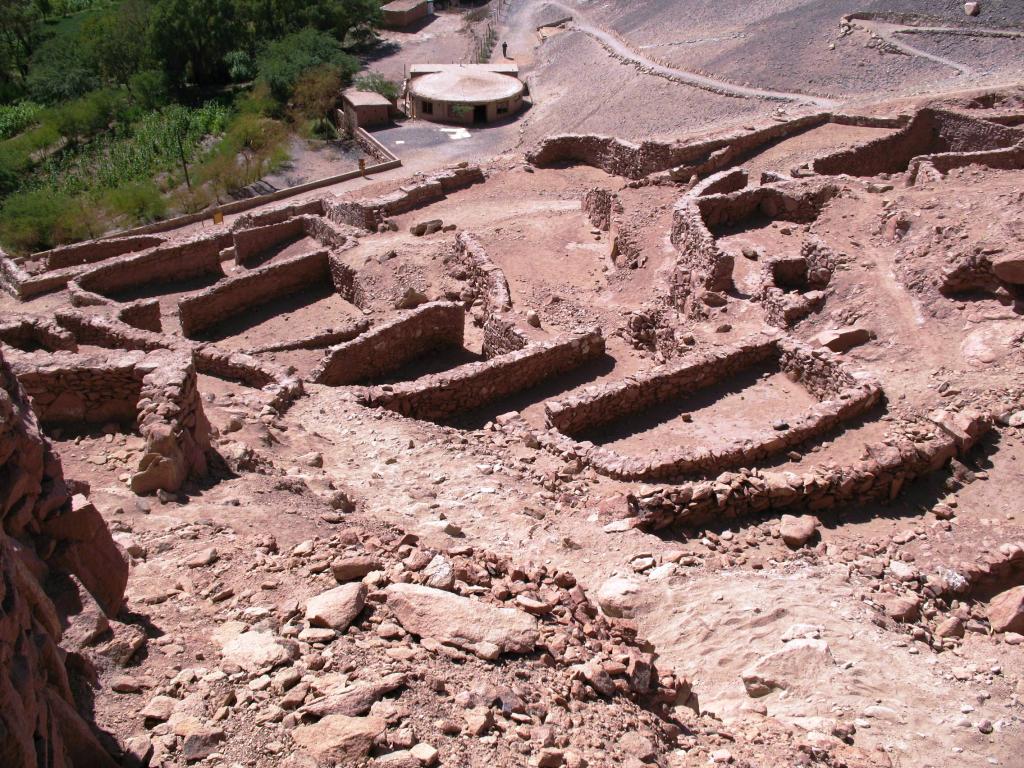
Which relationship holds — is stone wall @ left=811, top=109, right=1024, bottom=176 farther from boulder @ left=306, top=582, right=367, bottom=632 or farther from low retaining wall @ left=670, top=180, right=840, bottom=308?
boulder @ left=306, top=582, right=367, bottom=632

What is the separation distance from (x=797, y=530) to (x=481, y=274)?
10613mm

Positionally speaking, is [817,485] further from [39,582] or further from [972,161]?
[972,161]

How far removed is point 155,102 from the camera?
54375 millimetres

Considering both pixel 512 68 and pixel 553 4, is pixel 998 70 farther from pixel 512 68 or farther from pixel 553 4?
pixel 553 4

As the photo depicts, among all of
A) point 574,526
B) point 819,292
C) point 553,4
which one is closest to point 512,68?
point 553,4

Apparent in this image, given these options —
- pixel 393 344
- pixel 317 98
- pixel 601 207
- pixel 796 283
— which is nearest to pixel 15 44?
pixel 317 98

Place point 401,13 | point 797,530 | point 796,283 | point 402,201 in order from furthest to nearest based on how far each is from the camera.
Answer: point 401,13, point 402,201, point 796,283, point 797,530

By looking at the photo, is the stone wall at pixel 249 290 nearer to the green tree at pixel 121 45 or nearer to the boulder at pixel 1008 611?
the boulder at pixel 1008 611

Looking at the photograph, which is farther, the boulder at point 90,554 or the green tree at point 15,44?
the green tree at point 15,44

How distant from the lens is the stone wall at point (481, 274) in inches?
690

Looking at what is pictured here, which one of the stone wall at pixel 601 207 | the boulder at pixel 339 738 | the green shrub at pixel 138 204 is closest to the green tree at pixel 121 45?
the green shrub at pixel 138 204

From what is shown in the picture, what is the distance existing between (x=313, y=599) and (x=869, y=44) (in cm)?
3938

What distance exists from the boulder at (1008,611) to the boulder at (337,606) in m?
6.71

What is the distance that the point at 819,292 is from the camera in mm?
16125
